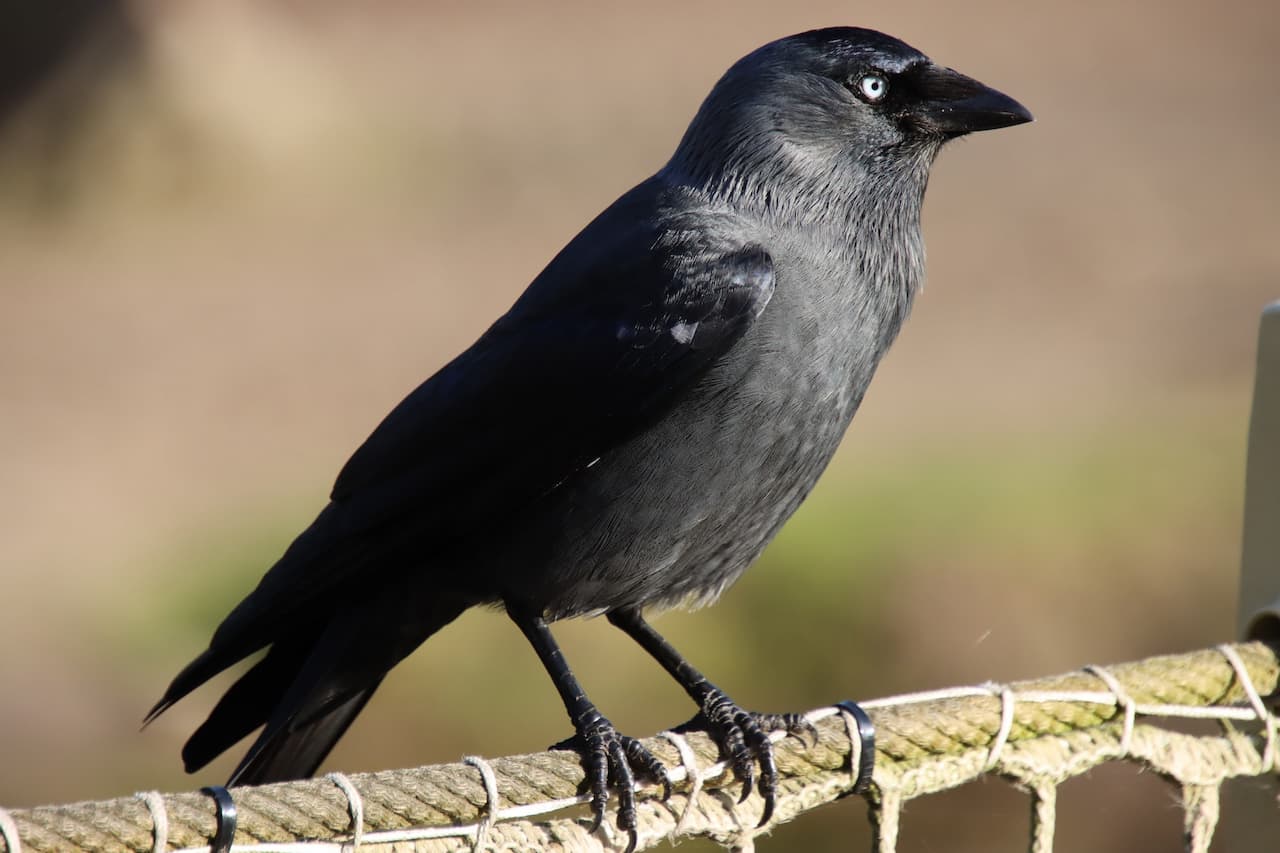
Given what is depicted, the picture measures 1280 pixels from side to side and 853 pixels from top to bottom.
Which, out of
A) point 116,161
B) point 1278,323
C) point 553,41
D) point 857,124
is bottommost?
point 1278,323

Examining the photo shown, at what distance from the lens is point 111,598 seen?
22.1 feet

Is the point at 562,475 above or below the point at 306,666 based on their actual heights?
above

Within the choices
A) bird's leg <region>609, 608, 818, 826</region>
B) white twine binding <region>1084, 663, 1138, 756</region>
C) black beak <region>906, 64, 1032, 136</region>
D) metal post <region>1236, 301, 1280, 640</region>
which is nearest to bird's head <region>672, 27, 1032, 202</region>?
black beak <region>906, 64, 1032, 136</region>

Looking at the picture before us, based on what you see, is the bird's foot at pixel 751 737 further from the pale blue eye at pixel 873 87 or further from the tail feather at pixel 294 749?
the pale blue eye at pixel 873 87

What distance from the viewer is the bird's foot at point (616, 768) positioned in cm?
210

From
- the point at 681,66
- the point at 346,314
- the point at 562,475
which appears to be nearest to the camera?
the point at 562,475

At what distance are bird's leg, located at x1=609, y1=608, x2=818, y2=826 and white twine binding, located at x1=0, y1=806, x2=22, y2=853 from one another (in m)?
1.08

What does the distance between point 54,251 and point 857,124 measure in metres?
8.72

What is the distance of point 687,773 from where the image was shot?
2.14m

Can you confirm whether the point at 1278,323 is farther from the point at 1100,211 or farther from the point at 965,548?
the point at 1100,211

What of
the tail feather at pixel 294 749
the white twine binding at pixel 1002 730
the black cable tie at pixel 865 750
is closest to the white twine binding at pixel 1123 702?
the white twine binding at pixel 1002 730

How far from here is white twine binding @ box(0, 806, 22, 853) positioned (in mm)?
1386

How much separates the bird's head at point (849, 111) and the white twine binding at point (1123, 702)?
3.49 ft

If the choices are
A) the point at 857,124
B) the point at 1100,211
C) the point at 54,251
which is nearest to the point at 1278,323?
→ the point at 857,124
